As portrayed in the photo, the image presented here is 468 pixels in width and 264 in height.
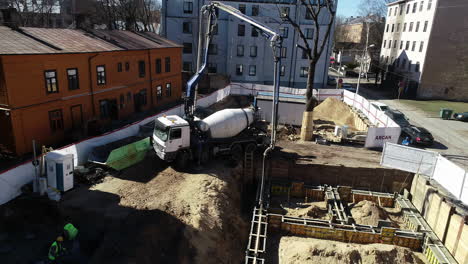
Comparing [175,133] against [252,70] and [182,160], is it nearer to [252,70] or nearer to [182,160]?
[182,160]

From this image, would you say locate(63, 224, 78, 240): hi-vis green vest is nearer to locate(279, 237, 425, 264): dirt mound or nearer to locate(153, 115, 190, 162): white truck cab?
locate(153, 115, 190, 162): white truck cab

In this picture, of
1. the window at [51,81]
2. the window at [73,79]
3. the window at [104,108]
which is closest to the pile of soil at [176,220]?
the window at [51,81]

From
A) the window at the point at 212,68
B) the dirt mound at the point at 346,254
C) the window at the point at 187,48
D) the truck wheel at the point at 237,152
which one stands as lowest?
Result: the dirt mound at the point at 346,254

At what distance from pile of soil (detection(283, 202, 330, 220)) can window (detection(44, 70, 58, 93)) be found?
1719 centimetres

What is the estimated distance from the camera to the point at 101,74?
1029 inches

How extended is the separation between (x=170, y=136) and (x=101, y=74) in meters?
11.2

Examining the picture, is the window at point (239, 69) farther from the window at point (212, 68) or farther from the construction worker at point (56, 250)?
the construction worker at point (56, 250)

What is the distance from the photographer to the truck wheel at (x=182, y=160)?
19.8m

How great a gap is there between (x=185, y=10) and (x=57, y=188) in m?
36.6

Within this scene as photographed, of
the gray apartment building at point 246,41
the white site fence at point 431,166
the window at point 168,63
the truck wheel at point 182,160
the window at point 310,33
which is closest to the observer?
the white site fence at point 431,166

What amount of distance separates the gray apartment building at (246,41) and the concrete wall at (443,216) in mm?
29338

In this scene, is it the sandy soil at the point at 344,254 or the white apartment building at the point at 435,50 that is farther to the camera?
the white apartment building at the point at 435,50

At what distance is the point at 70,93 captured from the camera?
23250 millimetres

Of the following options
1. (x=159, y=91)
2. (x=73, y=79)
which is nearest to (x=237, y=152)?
(x=73, y=79)
